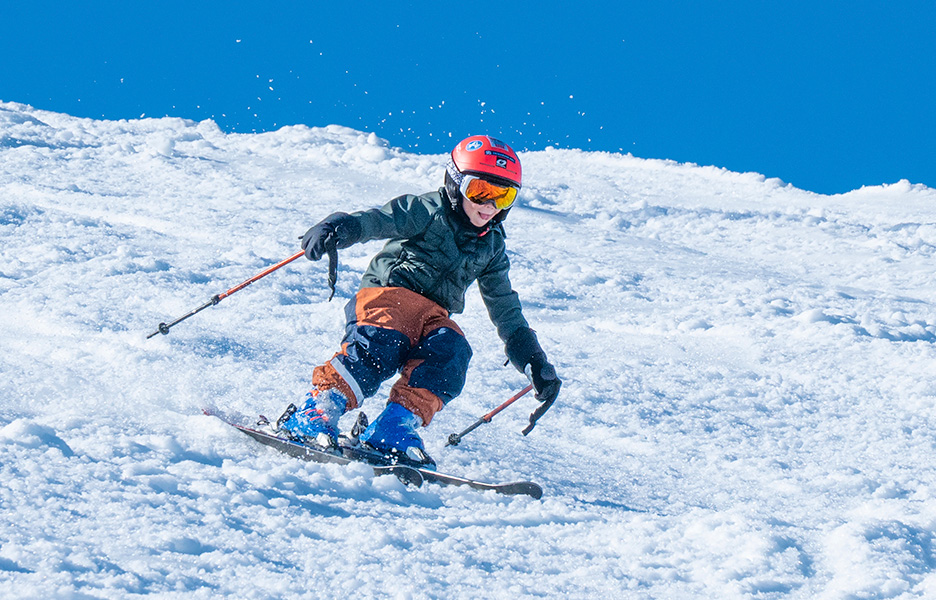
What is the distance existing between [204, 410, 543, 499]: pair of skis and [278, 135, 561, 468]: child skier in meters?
0.06

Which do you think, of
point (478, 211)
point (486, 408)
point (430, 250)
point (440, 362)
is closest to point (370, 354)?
point (440, 362)

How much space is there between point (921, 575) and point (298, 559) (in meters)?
1.84

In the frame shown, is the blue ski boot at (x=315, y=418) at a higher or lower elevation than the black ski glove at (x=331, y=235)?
lower

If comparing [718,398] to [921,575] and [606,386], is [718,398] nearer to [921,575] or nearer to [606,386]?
[606,386]

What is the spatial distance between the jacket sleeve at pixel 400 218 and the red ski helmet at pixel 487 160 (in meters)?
0.21

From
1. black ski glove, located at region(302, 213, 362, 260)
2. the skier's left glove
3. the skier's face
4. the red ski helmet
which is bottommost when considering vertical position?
the skier's left glove

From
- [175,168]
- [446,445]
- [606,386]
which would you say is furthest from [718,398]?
[175,168]

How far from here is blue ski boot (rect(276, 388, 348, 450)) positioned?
10.8 feet

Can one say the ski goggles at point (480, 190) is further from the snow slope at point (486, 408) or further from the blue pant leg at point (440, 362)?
the snow slope at point (486, 408)

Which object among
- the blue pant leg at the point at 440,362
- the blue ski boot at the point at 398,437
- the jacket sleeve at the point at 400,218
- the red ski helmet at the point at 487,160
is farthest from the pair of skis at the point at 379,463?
the red ski helmet at the point at 487,160

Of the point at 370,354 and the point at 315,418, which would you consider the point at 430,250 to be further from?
the point at 315,418

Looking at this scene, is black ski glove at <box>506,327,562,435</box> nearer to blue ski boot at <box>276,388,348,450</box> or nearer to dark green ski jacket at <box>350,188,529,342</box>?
dark green ski jacket at <box>350,188,529,342</box>

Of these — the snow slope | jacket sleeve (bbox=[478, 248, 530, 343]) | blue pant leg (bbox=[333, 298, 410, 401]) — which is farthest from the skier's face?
the snow slope

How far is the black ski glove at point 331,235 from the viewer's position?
10.9ft
